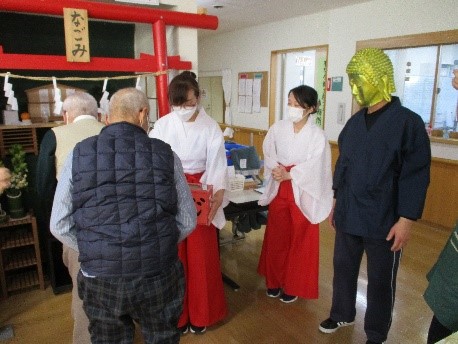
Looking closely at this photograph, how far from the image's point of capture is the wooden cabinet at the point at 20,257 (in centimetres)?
252

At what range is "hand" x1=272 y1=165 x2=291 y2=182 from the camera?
7.55 ft

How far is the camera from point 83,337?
1852mm

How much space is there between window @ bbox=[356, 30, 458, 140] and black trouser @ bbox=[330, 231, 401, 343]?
258 centimetres

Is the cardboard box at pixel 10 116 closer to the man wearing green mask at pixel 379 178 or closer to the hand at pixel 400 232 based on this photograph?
the man wearing green mask at pixel 379 178

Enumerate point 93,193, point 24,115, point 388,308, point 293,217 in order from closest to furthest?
point 93,193
point 388,308
point 293,217
point 24,115

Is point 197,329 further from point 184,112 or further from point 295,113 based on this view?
point 295,113

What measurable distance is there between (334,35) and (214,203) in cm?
374

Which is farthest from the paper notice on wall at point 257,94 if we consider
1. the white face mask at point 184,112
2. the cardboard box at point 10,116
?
the white face mask at point 184,112

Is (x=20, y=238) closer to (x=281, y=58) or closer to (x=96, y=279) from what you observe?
(x=96, y=279)

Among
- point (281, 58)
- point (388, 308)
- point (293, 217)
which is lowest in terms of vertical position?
point (388, 308)

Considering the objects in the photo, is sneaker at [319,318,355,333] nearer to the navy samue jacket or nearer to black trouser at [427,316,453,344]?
the navy samue jacket

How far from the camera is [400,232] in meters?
1.68

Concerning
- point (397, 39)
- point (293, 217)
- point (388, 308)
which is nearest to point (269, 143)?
point (293, 217)

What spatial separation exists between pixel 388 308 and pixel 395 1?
359 cm
